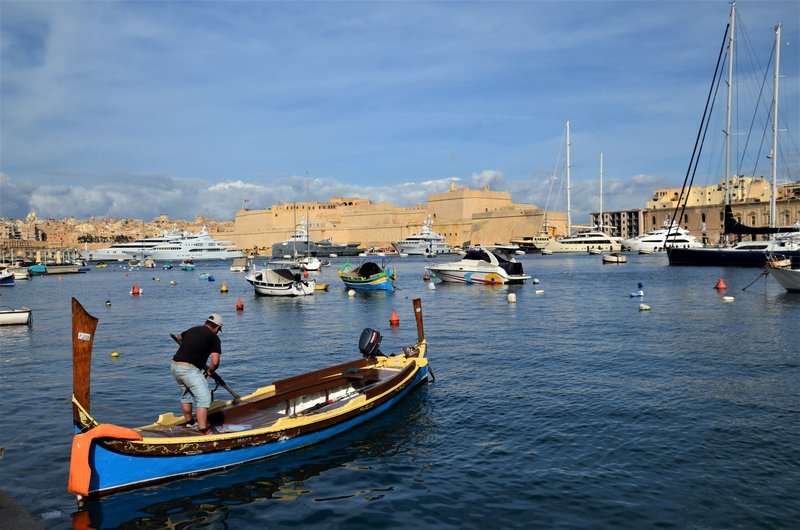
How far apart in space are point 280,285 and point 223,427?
29.8 m

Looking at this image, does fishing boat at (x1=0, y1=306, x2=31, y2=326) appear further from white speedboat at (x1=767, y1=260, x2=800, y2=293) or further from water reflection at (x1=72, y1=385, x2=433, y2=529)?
white speedboat at (x1=767, y1=260, x2=800, y2=293)

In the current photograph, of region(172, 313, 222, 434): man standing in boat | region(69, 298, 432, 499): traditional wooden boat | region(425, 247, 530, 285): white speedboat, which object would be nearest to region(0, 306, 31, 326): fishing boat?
region(69, 298, 432, 499): traditional wooden boat

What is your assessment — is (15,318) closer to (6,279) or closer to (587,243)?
(6,279)

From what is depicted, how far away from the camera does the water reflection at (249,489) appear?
25.4ft

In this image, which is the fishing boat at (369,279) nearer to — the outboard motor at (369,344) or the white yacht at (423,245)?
the outboard motor at (369,344)

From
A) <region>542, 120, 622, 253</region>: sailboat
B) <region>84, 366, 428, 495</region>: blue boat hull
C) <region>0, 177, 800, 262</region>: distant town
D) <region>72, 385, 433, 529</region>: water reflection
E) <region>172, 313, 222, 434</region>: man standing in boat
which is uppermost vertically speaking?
<region>0, 177, 800, 262</region>: distant town

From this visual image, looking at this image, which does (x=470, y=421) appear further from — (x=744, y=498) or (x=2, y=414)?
(x=2, y=414)

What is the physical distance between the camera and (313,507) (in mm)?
8086

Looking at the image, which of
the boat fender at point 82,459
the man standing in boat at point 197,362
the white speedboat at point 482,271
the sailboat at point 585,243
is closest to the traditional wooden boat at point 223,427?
the boat fender at point 82,459

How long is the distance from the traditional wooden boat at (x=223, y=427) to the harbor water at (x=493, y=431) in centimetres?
22

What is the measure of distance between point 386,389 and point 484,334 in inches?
422

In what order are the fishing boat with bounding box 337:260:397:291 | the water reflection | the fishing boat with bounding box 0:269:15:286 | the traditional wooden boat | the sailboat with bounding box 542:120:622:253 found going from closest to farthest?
the water reflection, the traditional wooden boat, the fishing boat with bounding box 337:260:397:291, the fishing boat with bounding box 0:269:15:286, the sailboat with bounding box 542:120:622:253

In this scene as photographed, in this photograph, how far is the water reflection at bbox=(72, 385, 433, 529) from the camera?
773cm

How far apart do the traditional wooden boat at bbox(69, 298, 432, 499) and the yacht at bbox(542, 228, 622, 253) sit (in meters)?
102
